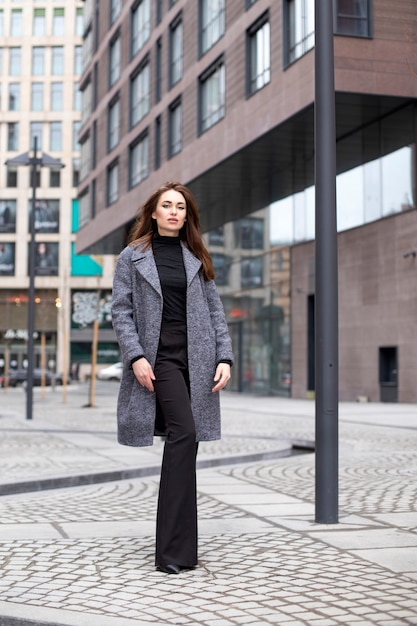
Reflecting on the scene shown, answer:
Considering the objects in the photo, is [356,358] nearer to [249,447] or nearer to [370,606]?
[249,447]

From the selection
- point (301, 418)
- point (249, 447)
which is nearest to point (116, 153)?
point (301, 418)

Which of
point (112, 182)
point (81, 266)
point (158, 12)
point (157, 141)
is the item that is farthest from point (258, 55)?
point (81, 266)

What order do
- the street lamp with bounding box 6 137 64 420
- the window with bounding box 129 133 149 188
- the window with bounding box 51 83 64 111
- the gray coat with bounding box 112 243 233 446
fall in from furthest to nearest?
the window with bounding box 51 83 64 111 → the window with bounding box 129 133 149 188 → the street lamp with bounding box 6 137 64 420 → the gray coat with bounding box 112 243 233 446

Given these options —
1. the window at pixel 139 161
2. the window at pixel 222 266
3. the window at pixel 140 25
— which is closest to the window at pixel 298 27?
the window at pixel 222 266

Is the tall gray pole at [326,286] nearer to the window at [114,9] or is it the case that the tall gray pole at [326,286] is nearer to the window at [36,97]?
the window at [114,9]

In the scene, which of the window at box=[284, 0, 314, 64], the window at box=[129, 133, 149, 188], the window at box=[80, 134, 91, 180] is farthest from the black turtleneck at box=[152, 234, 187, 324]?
the window at box=[80, 134, 91, 180]

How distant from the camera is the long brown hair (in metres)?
4.58

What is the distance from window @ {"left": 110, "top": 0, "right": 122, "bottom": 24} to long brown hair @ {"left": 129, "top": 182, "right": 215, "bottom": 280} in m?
37.9

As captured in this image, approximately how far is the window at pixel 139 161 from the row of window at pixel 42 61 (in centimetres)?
3849

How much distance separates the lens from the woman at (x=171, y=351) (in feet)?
13.8

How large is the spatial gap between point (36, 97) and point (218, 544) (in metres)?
73.4

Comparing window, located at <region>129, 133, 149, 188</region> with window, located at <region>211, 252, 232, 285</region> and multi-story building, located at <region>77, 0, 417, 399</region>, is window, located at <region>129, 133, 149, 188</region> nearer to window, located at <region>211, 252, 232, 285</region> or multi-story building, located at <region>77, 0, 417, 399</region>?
multi-story building, located at <region>77, 0, 417, 399</region>

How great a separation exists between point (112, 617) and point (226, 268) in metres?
32.0

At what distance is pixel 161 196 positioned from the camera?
4562mm
